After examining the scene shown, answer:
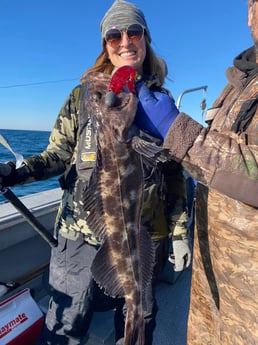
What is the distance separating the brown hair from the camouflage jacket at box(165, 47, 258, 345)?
2.18 feet

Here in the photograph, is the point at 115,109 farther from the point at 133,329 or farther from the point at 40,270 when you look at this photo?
the point at 40,270

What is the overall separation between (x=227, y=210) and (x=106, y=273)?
898 millimetres

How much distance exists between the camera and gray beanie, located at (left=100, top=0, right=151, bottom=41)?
2.35 m

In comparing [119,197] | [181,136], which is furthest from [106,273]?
[181,136]

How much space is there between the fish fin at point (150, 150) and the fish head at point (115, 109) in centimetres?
9

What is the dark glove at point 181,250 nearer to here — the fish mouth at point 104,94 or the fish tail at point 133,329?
the fish tail at point 133,329

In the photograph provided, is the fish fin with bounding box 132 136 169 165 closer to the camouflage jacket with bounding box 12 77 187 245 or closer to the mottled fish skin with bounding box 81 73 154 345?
the mottled fish skin with bounding box 81 73 154 345

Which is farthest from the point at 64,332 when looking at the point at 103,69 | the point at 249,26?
the point at 249,26

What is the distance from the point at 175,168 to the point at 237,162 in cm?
118

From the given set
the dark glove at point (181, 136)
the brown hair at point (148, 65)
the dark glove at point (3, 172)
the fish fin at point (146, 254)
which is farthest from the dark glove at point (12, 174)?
the dark glove at point (181, 136)

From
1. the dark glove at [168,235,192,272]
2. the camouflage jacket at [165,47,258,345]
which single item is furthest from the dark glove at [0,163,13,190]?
the dark glove at [168,235,192,272]

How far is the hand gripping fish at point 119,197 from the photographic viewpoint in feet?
5.69

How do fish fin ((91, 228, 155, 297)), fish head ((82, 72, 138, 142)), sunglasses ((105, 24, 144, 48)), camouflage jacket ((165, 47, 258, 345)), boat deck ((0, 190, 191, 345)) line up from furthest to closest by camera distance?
1. boat deck ((0, 190, 191, 345))
2. sunglasses ((105, 24, 144, 48))
3. fish fin ((91, 228, 155, 297))
4. fish head ((82, 72, 138, 142))
5. camouflage jacket ((165, 47, 258, 345))

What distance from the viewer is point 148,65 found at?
8.83 ft
